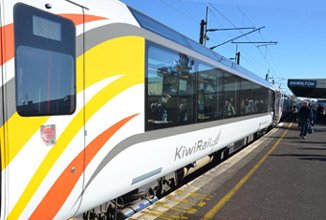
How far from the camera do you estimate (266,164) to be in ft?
32.6

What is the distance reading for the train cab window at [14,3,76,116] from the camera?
2.82 metres

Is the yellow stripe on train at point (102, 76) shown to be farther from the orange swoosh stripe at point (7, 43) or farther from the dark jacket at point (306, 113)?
the dark jacket at point (306, 113)

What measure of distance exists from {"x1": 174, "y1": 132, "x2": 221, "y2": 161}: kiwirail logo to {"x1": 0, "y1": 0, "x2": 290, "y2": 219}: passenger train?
1.7 inches

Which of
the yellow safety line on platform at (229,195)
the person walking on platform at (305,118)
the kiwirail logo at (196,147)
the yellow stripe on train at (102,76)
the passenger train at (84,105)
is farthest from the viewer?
the person walking on platform at (305,118)

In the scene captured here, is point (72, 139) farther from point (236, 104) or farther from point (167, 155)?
point (236, 104)

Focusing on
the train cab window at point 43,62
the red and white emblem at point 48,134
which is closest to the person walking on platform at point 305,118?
the train cab window at point 43,62

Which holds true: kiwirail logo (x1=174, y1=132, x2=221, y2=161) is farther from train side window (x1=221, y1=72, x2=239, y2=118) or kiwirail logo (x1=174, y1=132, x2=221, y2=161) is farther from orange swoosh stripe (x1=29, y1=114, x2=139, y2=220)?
orange swoosh stripe (x1=29, y1=114, x2=139, y2=220)

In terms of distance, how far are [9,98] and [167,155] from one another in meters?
3.09

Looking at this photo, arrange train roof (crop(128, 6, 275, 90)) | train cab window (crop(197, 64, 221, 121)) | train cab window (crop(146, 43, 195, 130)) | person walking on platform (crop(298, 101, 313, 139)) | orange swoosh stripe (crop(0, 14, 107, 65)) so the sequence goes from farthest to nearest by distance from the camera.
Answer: person walking on platform (crop(298, 101, 313, 139)), train cab window (crop(197, 64, 221, 121)), train cab window (crop(146, 43, 195, 130)), train roof (crop(128, 6, 275, 90)), orange swoosh stripe (crop(0, 14, 107, 65))

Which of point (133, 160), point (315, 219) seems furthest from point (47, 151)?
point (315, 219)

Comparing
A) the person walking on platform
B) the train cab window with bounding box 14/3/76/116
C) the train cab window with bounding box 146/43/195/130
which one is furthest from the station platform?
the person walking on platform

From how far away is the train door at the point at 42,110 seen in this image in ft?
8.88

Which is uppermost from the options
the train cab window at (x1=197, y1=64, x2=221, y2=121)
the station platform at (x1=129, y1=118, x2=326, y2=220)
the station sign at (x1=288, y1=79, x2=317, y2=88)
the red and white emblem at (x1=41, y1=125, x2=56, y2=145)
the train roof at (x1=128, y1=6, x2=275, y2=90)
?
the station sign at (x1=288, y1=79, x2=317, y2=88)

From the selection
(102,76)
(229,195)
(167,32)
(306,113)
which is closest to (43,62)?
(102,76)
